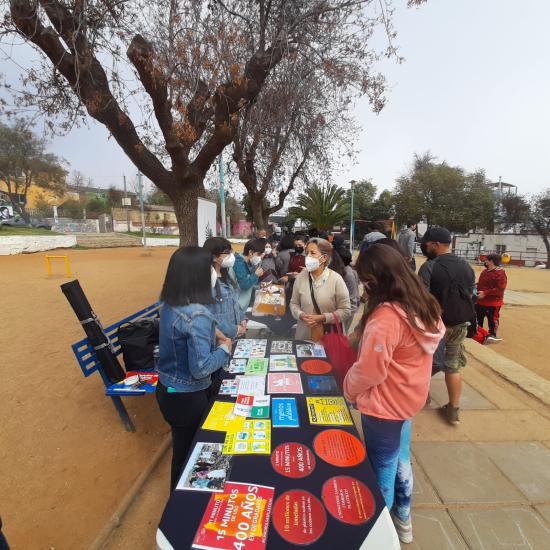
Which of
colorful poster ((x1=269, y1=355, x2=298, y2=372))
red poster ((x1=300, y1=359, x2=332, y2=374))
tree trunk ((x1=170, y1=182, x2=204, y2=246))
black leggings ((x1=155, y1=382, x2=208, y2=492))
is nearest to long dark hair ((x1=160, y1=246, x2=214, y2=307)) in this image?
black leggings ((x1=155, y1=382, x2=208, y2=492))

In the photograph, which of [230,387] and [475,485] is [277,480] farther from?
[475,485]

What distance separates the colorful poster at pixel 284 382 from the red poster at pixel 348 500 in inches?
26.4

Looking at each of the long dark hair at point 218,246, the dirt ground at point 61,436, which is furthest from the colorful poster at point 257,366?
the dirt ground at point 61,436

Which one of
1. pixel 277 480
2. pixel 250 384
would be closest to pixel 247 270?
pixel 250 384

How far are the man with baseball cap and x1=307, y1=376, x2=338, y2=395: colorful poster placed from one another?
1.37m

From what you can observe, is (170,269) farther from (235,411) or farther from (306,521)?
(306,521)

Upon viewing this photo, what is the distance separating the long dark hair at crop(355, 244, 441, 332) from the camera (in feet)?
4.79

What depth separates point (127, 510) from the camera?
2.10m

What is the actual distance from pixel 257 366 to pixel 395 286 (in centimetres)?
121

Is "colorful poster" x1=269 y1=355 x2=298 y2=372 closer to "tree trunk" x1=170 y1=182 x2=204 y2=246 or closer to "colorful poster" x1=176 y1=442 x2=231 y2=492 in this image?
"colorful poster" x1=176 y1=442 x2=231 y2=492

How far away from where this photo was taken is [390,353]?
145cm

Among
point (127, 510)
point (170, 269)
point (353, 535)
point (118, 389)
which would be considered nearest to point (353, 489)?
point (353, 535)

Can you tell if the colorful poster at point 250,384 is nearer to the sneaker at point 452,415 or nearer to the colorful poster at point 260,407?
the colorful poster at point 260,407

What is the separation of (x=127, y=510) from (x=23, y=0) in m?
4.95
